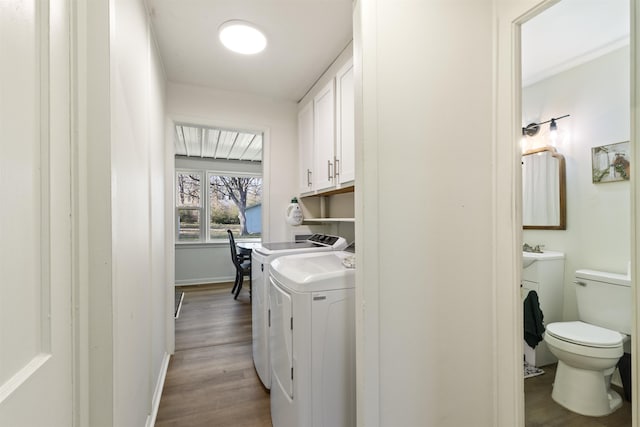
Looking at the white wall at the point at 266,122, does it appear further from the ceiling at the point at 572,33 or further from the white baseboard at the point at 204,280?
the white baseboard at the point at 204,280

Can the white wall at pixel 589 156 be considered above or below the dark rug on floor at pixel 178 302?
above

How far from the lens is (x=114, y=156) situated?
2.79 ft

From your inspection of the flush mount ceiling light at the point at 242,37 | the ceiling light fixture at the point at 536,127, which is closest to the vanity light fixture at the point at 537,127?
the ceiling light fixture at the point at 536,127

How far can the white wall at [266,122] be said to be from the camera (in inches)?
96.5

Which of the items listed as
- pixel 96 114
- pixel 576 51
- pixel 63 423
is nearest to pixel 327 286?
pixel 63 423

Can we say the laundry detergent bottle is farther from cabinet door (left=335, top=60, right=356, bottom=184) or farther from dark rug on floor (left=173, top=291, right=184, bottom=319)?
dark rug on floor (left=173, top=291, right=184, bottom=319)

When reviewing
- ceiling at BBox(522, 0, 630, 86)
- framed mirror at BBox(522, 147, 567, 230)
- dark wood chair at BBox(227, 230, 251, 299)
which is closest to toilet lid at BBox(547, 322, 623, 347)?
framed mirror at BBox(522, 147, 567, 230)

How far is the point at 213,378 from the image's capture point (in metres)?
2.03

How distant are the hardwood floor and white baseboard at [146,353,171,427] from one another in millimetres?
31

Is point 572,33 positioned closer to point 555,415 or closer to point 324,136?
point 324,136

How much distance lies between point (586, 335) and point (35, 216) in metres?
2.63

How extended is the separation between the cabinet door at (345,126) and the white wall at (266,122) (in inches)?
35.4

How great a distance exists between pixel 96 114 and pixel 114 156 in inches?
5.0

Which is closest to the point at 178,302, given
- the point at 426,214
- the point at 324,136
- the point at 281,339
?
the point at 281,339
